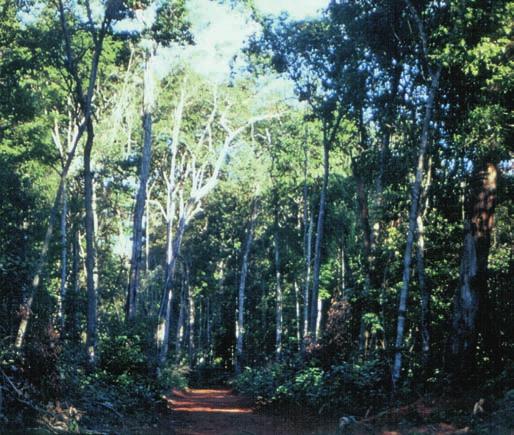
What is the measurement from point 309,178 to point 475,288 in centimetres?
1778

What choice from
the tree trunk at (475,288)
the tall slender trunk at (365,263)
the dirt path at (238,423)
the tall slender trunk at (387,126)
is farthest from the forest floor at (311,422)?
the tall slender trunk at (387,126)

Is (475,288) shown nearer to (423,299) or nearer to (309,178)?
(423,299)

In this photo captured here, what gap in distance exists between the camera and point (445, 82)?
1373cm

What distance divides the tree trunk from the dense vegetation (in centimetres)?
4

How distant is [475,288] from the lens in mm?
11562

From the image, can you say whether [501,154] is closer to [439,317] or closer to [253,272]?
[439,317]

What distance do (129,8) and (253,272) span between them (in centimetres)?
2690

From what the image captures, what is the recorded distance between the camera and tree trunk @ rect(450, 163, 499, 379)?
11.4 metres

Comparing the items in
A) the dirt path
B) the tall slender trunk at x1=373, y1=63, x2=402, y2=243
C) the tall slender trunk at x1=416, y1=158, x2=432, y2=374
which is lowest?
the dirt path

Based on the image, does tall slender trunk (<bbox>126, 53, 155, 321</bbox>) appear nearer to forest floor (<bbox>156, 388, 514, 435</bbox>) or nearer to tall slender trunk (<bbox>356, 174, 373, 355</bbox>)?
forest floor (<bbox>156, 388, 514, 435</bbox>)

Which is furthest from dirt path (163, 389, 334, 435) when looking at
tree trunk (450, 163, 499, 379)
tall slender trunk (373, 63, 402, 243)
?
tall slender trunk (373, 63, 402, 243)

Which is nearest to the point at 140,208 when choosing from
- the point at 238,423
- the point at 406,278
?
the point at 238,423

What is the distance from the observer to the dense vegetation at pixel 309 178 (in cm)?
1140

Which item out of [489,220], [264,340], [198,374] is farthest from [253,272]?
[489,220]
